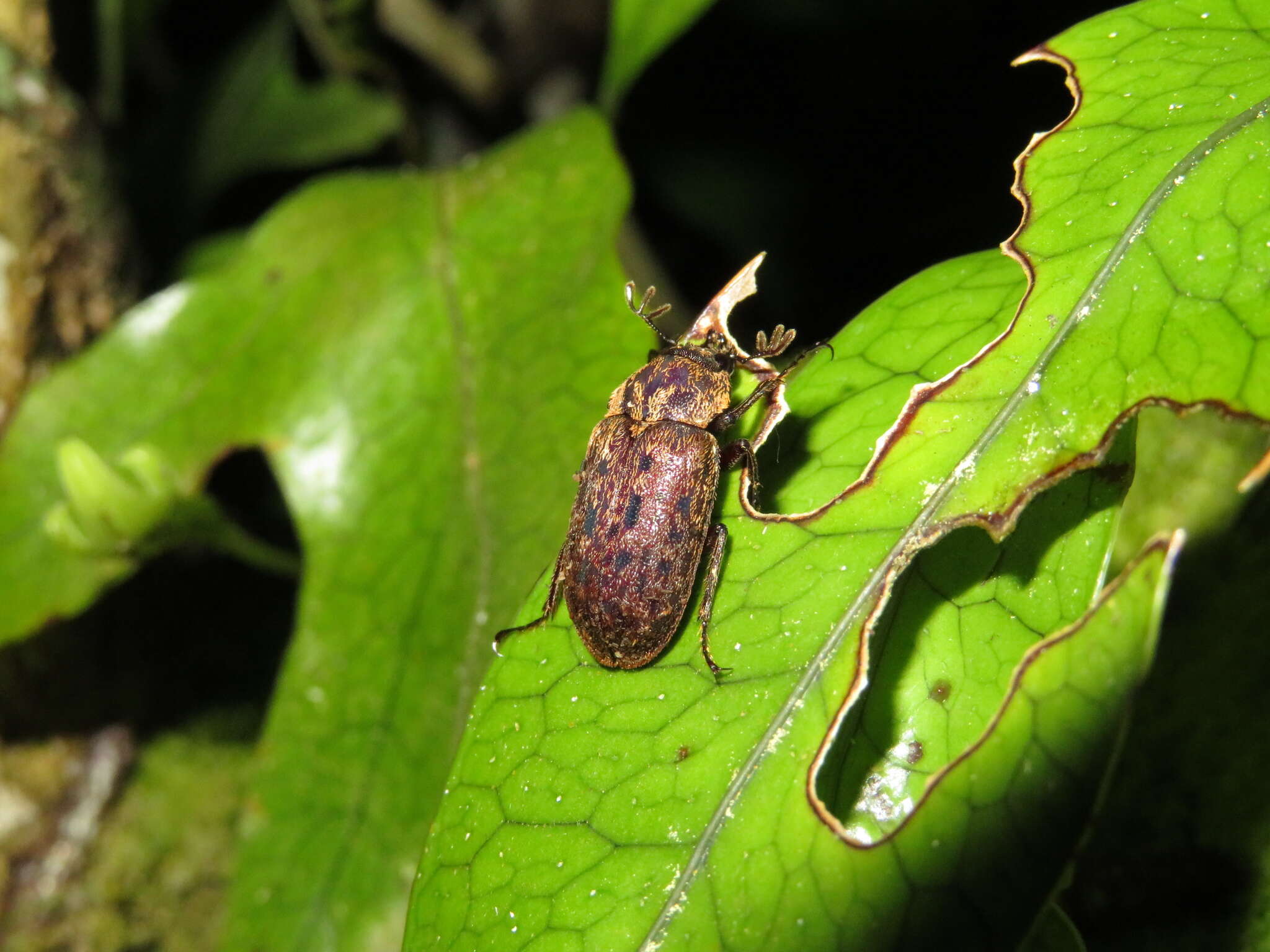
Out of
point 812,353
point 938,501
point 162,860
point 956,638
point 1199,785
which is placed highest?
point 938,501

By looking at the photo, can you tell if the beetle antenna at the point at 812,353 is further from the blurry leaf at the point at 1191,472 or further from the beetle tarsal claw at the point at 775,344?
the blurry leaf at the point at 1191,472

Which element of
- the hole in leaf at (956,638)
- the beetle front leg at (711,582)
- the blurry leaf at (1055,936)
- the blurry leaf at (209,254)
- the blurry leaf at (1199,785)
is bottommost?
the blurry leaf at (1199,785)

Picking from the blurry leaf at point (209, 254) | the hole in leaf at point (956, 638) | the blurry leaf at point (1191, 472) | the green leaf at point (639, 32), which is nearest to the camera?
the hole in leaf at point (956, 638)

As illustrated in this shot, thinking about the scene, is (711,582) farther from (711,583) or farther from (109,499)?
(109,499)

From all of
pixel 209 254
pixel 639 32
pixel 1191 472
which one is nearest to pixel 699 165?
pixel 639 32

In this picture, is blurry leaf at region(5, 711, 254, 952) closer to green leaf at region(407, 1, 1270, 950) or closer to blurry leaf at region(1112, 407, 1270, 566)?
green leaf at region(407, 1, 1270, 950)

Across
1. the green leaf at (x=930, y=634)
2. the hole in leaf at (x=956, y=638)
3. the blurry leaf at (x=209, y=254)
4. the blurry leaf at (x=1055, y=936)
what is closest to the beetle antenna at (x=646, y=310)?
the green leaf at (x=930, y=634)

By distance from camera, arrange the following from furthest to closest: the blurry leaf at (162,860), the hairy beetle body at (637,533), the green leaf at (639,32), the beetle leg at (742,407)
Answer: the blurry leaf at (162,860) → the green leaf at (639,32) → the beetle leg at (742,407) → the hairy beetle body at (637,533)
